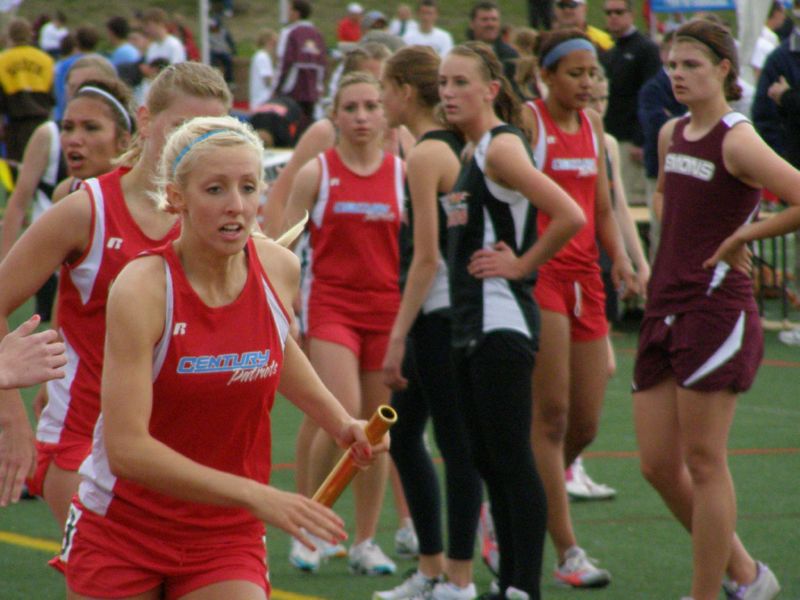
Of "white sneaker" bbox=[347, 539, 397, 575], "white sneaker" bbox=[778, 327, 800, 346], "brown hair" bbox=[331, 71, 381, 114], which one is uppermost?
"brown hair" bbox=[331, 71, 381, 114]

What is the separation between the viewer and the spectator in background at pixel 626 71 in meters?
13.4

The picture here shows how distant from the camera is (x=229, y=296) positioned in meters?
3.36

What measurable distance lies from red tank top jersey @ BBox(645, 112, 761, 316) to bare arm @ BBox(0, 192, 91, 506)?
219 centimetres

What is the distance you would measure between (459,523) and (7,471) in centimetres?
207

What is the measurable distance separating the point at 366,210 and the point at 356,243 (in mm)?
158

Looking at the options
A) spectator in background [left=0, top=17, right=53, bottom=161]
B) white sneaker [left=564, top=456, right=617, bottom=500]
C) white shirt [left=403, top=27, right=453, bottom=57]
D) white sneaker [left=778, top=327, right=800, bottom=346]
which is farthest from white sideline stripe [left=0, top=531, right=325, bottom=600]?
Answer: white shirt [left=403, top=27, right=453, bottom=57]

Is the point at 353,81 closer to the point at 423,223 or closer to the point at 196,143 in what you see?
the point at 423,223

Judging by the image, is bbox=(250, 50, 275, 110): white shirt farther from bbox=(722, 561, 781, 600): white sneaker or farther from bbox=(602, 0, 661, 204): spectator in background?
bbox=(722, 561, 781, 600): white sneaker

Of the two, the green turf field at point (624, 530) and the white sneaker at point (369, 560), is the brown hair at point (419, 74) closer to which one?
the white sneaker at point (369, 560)

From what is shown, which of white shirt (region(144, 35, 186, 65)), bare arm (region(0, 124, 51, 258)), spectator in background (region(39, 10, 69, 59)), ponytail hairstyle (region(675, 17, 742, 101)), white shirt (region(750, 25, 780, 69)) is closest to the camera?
ponytail hairstyle (region(675, 17, 742, 101))

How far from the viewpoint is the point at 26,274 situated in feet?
12.8

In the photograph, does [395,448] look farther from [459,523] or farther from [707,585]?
[707,585]

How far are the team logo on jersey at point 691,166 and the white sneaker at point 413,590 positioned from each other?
190cm

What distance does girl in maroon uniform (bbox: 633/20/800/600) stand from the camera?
483cm
